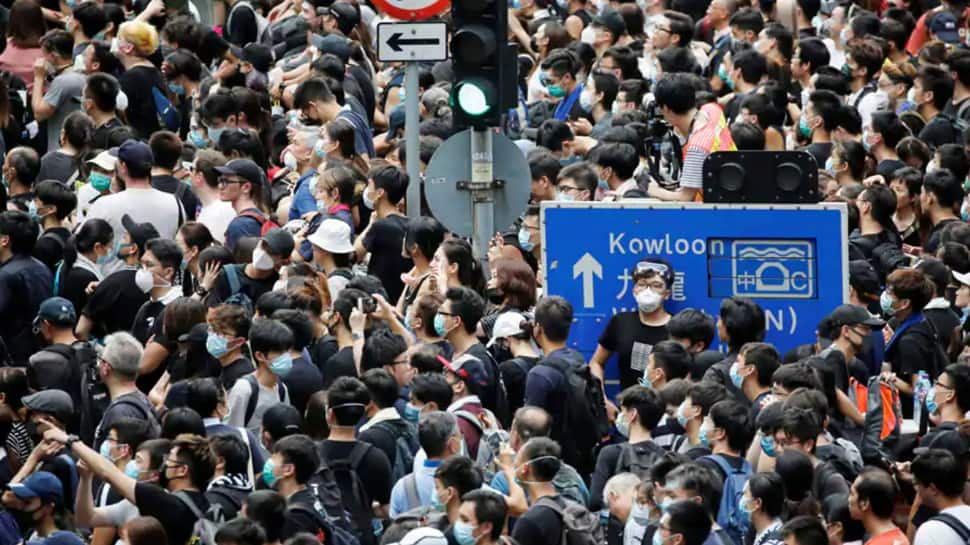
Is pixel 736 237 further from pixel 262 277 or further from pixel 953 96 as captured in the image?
pixel 953 96

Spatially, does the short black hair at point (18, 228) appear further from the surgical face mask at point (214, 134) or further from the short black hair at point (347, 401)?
the short black hair at point (347, 401)

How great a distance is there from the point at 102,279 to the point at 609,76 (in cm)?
606

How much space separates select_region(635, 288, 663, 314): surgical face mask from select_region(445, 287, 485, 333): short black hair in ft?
3.48

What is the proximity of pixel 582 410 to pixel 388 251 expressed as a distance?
2643 millimetres

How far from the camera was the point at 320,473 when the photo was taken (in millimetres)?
10867

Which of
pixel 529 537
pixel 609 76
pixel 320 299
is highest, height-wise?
pixel 609 76

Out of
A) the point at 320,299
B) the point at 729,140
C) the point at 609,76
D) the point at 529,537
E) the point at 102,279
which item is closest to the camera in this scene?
the point at 529,537

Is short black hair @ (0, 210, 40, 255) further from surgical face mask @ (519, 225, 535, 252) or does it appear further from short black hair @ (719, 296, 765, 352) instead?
short black hair @ (719, 296, 765, 352)

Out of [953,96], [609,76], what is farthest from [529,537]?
[953,96]

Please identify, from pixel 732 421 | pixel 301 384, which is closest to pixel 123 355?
pixel 301 384

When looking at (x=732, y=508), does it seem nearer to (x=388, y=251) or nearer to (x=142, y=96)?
(x=388, y=251)

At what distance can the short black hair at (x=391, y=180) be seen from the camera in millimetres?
14766

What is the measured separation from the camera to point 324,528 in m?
10.6

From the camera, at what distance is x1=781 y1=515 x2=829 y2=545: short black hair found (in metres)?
10.2
